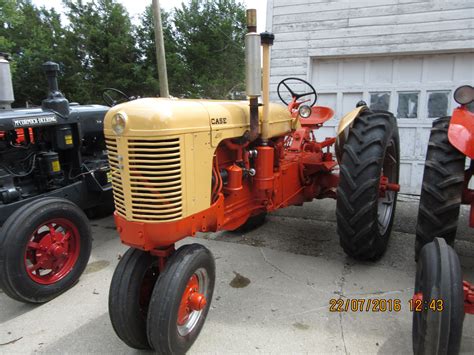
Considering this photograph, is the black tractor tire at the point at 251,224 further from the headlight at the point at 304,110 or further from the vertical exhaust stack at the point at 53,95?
the vertical exhaust stack at the point at 53,95

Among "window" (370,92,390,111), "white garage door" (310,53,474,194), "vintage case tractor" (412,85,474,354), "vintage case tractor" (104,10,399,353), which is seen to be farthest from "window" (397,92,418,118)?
"vintage case tractor" (104,10,399,353)

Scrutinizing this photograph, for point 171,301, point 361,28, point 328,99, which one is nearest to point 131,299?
point 171,301

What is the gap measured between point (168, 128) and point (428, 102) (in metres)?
4.76

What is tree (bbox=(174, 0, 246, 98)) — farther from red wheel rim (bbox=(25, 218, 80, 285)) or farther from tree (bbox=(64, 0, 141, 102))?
red wheel rim (bbox=(25, 218, 80, 285))

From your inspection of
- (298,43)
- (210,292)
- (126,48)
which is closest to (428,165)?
(210,292)

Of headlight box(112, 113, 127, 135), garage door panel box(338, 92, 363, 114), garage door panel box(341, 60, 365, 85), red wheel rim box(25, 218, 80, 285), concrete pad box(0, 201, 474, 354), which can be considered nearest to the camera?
headlight box(112, 113, 127, 135)

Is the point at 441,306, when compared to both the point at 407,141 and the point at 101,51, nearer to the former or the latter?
the point at 407,141

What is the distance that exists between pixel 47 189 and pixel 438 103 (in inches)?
202

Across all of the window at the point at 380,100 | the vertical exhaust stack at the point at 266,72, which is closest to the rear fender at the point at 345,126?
the vertical exhaust stack at the point at 266,72

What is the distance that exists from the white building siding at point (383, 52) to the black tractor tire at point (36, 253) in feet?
13.5

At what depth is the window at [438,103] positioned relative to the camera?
530cm

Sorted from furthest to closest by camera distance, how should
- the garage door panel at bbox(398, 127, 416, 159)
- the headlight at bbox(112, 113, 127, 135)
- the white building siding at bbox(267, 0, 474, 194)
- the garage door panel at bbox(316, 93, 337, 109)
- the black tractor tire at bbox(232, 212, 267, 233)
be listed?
1. the garage door panel at bbox(316, 93, 337, 109)
2. the garage door panel at bbox(398, 127, 416, 159)
3. the white building siding at bbox(267, 0, 474, 194)
4. the black tractor tire at bbox(232, 212, 267, 233)
5. the headlight at bbox(112, 113, 127, 135)

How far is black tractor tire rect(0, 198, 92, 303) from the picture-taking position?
262 centimetres

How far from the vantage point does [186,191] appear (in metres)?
2.05
